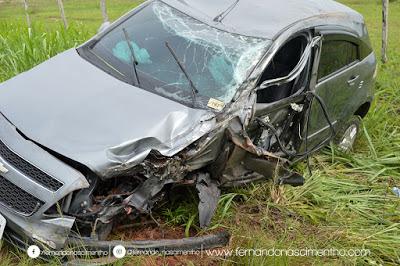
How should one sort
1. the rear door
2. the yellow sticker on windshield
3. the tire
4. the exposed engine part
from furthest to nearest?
1. the tire
2. the rear door
3. the yellow sticker on windshield
4. the exposed engine part

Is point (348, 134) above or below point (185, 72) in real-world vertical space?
below

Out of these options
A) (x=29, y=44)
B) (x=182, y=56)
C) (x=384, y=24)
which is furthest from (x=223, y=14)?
(x=384, y=24)

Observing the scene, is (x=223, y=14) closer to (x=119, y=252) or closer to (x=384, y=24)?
(x=119, y=252)

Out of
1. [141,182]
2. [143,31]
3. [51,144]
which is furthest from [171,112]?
[143,31]

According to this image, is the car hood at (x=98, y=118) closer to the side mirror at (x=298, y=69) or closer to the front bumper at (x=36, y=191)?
the front bumper at (x=36, y=191)

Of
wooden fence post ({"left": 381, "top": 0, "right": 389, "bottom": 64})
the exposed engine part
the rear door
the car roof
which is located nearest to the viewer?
the exposed engine part

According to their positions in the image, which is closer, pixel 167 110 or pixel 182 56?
pixel 167 110

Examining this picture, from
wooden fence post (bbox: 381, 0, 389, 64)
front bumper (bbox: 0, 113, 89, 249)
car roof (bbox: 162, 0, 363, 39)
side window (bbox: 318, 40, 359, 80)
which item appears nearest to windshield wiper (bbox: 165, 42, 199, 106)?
car roof (bbox: 162, 0, 363, 39)

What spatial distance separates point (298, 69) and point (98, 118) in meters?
1.66

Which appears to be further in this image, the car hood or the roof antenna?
the roof antenna

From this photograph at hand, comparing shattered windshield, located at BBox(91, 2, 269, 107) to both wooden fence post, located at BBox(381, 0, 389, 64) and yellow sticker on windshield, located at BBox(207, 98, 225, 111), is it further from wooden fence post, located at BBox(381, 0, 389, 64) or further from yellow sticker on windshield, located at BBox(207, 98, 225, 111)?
wooden fence post, located at BBox(381, 0, 389, 64)

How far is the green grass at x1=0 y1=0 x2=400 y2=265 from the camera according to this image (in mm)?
3867

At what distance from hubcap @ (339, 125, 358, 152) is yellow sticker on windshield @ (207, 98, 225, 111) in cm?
236

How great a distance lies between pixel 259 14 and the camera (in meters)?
4.52
